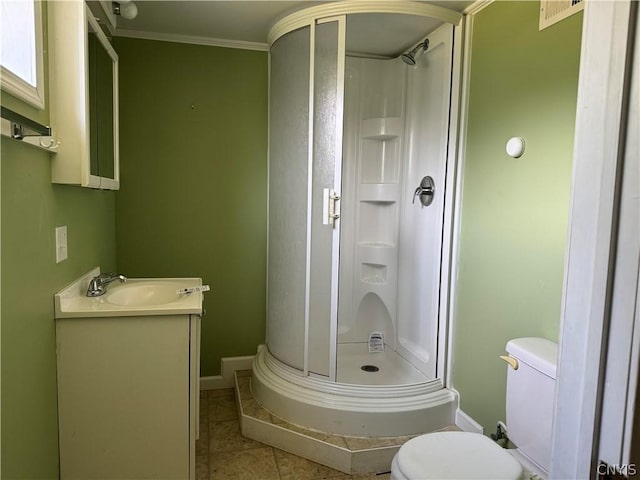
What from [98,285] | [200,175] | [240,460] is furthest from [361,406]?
[200,175]

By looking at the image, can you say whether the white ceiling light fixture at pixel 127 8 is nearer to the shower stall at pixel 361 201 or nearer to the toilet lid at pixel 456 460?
the shower stall at pixel 361 201

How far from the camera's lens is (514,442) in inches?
66.6

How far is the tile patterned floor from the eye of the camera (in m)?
2.07

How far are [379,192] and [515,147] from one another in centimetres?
123

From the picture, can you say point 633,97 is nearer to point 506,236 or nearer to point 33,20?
point 506,236

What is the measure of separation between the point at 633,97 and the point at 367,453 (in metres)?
1.98

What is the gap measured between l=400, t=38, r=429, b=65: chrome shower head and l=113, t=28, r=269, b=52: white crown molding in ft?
2.90

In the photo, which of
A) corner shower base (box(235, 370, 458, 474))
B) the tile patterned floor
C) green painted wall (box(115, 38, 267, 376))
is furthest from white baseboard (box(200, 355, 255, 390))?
corner shower base (box(235, 370, 458, 474))

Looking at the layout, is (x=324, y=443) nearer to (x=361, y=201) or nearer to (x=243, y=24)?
(x=361, y=201)

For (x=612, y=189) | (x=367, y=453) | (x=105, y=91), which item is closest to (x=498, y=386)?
(x=367, y=453)

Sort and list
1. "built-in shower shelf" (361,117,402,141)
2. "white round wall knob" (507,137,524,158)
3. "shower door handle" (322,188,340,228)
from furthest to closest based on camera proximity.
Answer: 1. "built-in shower shelf" (361,117,402,141)
2. "shower door handle" (322,188,340,228)
3. "white round wall knob" (507,137,524,158)

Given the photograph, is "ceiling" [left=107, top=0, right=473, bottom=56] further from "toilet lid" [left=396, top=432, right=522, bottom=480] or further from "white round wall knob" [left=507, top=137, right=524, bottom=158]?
"toilet lid" [left=396, top=432, right=522, bottom=480]

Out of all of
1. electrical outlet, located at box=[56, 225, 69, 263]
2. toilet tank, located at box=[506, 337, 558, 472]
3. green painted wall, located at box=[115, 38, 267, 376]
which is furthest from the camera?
green painted wall, located at box=[115, 38, 267, 376]

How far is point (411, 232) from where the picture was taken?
2877 millimetres
